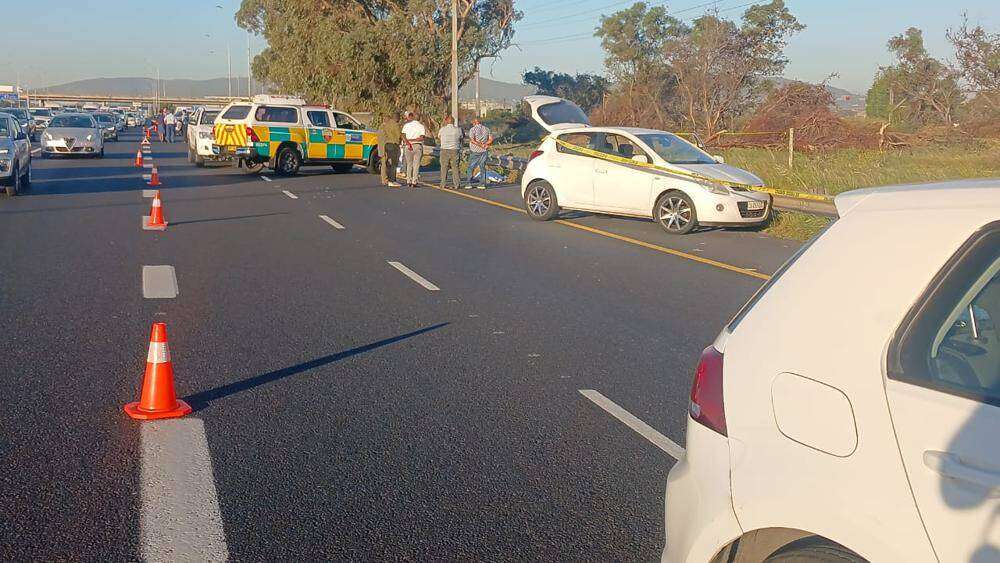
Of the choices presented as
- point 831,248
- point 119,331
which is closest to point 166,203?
point 119,331

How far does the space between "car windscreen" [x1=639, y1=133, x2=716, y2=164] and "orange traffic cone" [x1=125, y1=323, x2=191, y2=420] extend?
1191 centimetres

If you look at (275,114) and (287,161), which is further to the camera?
(287,161)

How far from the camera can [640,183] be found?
17.1 meters

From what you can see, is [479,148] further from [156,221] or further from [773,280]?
[773,280]

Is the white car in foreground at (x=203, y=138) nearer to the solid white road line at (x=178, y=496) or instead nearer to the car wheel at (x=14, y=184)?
the car wheel at (x=14, y=184)

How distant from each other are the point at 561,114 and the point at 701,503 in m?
20.4

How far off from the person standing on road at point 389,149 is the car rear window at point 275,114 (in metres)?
3.35

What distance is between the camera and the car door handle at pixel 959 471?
7.80 ft

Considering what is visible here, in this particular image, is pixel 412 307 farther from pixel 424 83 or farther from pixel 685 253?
pixel 424 83

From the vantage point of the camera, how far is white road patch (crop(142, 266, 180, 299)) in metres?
10.5

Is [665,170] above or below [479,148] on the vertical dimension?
above

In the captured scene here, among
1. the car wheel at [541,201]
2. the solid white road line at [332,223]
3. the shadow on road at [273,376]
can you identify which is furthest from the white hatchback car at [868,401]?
the car wheel at [541,201]

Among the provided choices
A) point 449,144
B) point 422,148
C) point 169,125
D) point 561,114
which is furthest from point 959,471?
point 169,125

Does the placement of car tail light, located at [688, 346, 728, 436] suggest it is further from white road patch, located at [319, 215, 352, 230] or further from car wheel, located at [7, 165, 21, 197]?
car wheel, located at [7, 165, 21, 197]
